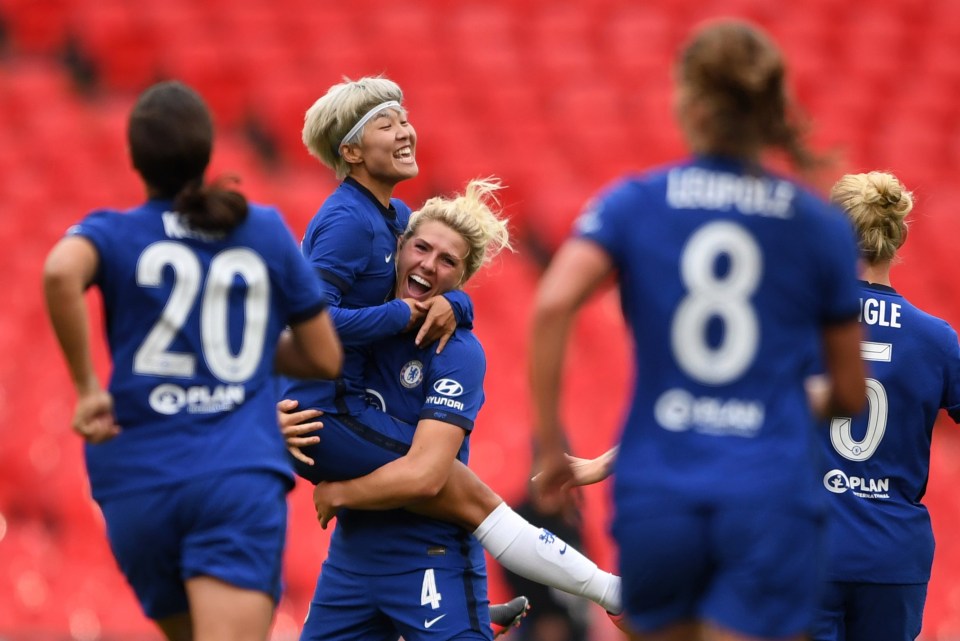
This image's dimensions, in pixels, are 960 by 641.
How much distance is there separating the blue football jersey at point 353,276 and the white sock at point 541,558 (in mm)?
579

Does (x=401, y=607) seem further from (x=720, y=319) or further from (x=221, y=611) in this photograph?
(x=720, y=319)

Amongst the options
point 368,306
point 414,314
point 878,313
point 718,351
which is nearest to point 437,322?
point 414,314

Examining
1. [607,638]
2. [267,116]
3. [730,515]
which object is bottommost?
[607,638]

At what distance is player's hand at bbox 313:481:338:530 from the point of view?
14.1ft

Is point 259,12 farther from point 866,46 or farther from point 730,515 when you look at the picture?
point 730,515

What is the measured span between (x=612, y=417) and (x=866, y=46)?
470 cm

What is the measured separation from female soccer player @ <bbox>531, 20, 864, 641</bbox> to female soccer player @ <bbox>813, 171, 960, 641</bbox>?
1291mm

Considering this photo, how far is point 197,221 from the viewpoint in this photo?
126 inches

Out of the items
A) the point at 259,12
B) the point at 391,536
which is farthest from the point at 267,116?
the point at 391,536

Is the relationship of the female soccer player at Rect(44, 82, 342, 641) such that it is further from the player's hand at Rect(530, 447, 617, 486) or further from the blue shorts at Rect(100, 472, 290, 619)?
the player's hand at Rect(530, 447, 617, 486)

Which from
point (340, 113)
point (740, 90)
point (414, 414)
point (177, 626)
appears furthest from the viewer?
point (340, 113)

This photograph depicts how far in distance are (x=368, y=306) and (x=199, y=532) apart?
1236mm

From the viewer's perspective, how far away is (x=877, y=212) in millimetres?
4164

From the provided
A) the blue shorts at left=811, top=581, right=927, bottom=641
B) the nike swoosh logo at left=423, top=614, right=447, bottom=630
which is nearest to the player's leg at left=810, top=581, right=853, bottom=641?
the blue shorts at left=811, top=581, right=927, bottom=641
